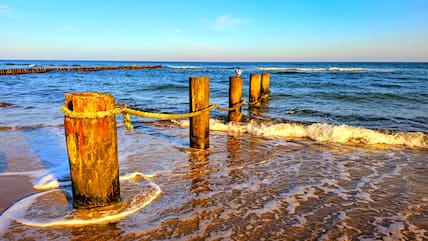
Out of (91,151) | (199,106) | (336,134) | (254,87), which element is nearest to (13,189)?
(91,151)

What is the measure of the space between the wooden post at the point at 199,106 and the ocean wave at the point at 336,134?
7.10 ft

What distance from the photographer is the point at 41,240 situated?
2.79 metres

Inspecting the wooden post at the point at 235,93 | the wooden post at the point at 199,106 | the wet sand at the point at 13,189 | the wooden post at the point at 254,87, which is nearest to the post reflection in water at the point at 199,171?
the wooden post at the point at 199,106

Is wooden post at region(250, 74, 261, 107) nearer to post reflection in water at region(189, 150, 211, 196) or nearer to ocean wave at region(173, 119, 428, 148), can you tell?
ocean wave at region(173, 119, 428, 148)

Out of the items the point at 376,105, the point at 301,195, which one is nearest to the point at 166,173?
the point at 301,195

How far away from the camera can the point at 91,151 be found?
2.96m

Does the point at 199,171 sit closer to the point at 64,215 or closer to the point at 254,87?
the point at 64,215

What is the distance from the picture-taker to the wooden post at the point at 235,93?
27.9 ft

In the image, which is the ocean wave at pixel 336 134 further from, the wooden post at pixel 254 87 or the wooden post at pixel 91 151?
the wooden post at pixel 91 151

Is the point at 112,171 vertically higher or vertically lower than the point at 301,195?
higher

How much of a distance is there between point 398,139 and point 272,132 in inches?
112

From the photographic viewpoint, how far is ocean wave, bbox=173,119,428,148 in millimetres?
6863

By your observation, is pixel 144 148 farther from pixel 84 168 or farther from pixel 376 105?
pixel 376 105

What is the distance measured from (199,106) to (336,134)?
3.64 m
